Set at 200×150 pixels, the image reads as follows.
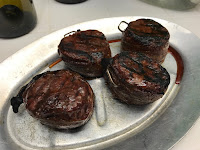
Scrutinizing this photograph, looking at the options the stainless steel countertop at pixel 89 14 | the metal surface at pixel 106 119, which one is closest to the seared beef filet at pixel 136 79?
the metal surface at pixel 106 119

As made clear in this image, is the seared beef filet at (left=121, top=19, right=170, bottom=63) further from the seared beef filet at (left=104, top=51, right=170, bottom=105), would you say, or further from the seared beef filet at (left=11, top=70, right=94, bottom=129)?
the seared beef filet at (left=11, top=70, right=94, bottom=129)

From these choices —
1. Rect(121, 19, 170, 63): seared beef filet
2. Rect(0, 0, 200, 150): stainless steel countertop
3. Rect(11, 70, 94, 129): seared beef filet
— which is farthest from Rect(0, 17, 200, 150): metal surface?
Rect(0, 0, 200, 150): stainless steel countertop

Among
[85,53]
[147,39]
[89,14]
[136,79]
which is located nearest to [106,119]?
[136,79]

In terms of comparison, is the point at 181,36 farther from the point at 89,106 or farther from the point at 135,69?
the point at 89,106

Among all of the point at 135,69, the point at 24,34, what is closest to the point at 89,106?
the point at 135,69

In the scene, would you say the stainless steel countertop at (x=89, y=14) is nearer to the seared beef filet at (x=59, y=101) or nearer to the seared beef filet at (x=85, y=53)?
the seared beef filet at (x=85, y=53)

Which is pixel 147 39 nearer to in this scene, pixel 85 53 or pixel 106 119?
pixel 85 53

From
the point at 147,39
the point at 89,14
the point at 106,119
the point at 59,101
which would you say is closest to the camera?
the point at 59,101

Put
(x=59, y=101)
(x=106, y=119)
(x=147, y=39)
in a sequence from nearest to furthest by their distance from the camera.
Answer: (x=59, y=101) → (x=106, y=119) → (x=147, y=39)
